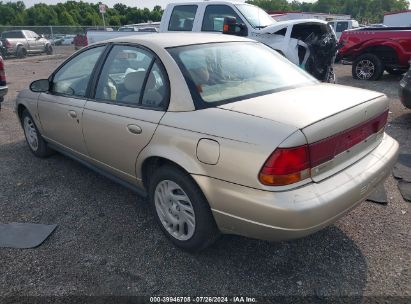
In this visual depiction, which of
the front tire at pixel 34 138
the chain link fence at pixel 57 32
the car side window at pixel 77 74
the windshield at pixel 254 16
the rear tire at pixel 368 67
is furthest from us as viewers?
the chain link fence at pixel 57 32

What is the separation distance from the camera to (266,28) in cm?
771

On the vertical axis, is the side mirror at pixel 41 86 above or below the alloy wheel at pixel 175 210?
above

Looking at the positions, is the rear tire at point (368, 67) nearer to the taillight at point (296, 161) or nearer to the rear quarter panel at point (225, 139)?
the taillight at point (296, 161)

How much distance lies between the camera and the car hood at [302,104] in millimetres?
2262

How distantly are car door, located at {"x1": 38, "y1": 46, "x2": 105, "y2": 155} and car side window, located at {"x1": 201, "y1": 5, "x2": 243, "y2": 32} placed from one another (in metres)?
4.89

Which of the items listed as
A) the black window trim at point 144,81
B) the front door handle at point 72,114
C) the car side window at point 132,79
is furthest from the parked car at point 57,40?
the car side window at point 132,79

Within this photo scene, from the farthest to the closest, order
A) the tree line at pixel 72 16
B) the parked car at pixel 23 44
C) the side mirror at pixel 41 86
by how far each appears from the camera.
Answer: the tree line at pixel 72 16 → the parked car at pixel 23 44 → the side mirror at pixel 41 86

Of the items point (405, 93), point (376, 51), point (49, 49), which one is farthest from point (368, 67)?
point (49, 49)

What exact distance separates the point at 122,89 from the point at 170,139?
889 mm

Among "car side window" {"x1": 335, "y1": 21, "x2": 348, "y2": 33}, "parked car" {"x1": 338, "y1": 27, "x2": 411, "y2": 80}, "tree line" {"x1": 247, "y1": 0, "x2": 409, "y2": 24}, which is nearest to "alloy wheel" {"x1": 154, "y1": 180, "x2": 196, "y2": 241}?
"parked car" {"x1": 338, "y1": 27, "x2": 411, "y2": 80}

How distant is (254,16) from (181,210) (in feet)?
21.9

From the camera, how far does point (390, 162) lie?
9.28ft

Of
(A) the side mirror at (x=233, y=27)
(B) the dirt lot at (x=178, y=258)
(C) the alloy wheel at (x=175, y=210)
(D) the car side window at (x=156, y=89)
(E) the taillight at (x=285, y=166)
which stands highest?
(A) the side mirror at (x=233, y=27)

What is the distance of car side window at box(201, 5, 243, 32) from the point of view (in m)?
8.14
